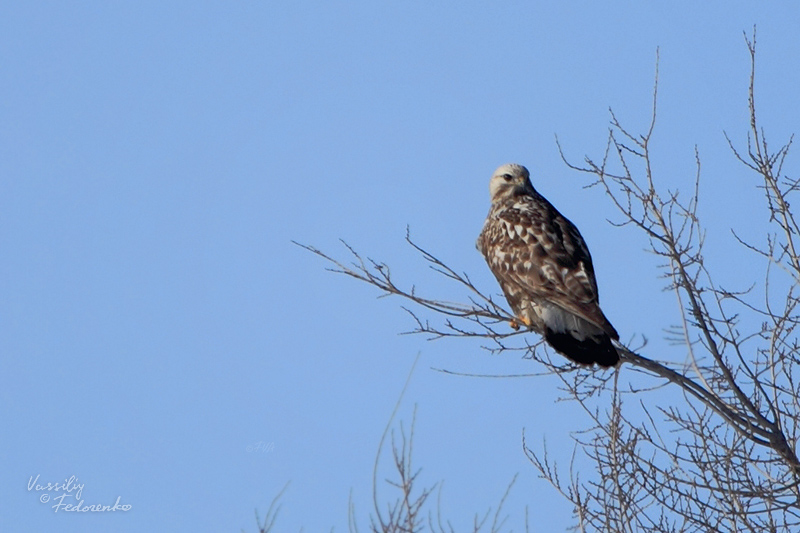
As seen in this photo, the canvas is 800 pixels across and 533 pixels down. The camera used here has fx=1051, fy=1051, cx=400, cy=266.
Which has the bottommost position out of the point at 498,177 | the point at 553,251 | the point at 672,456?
the point at 672,456

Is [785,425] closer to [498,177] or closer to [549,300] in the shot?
[549,300]

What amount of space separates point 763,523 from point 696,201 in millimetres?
Result: 1748

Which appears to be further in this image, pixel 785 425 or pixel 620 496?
pixel 785 425

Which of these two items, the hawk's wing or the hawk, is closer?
the hawk

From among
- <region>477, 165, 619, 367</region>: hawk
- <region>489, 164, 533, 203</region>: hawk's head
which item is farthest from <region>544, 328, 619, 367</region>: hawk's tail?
<region>489, 164, 533, 203</region>: hawk's head

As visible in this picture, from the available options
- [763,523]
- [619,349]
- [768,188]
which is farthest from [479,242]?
[763,523]

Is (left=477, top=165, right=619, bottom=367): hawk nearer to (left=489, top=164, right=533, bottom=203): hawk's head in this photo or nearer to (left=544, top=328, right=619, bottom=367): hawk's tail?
(left=544, top=328, right=619, bottom=367): hawk's tail

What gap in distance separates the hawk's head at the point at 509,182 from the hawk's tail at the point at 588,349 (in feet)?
7.06

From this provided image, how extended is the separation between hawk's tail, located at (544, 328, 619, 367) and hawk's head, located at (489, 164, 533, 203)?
215 cm

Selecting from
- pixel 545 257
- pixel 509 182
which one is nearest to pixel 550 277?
pixel 545 257

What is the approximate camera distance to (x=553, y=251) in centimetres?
693

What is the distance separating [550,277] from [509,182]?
1.88m

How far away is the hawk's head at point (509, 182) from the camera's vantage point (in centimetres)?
840

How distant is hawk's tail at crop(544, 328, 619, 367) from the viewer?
6160 mm
